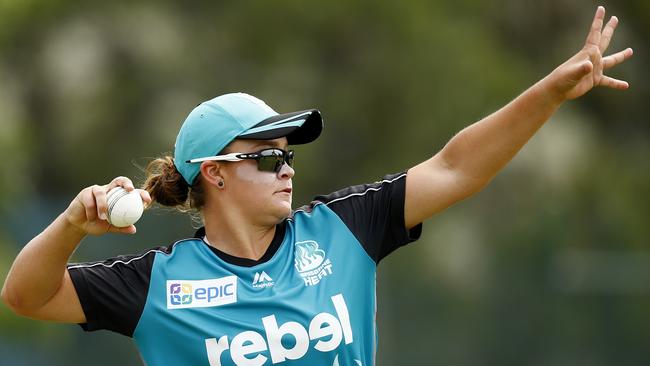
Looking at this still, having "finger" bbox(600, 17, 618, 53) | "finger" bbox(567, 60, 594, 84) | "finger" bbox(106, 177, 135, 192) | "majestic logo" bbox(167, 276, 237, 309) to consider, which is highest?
"finger" bbox(600, 17, 618, 53)

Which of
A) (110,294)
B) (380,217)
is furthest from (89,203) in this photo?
(380,217)

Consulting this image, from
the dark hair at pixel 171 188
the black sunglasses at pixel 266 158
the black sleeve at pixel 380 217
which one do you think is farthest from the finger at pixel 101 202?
the black sleeve at pixel 380 217

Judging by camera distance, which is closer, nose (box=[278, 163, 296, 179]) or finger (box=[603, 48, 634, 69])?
finger (box=[603, 48, 634, 69])

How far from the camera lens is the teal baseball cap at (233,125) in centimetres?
469

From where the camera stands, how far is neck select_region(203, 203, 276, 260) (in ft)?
15.7

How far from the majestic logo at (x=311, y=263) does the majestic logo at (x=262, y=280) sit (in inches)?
4.5

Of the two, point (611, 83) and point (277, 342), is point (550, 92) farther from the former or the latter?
point (277, 342)

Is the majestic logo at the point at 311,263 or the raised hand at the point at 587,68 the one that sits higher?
the raised hand at the point at 587,68

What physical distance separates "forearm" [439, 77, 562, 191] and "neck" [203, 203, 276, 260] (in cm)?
75

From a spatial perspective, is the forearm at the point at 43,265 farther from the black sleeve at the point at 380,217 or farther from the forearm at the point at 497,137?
the forearm at the point at 497,137

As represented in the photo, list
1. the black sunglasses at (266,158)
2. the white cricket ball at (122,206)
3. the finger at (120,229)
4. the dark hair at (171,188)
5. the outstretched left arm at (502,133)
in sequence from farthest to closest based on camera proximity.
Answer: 1. the dark hair at (171,188)
2. the black sunglasses at (266,158)
3. the outstretched left arm at (502,133)
4. the finger at (120,229)
5. the white cricket ball at (122,206)

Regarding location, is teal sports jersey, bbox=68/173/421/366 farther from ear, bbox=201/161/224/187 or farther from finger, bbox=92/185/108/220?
finger, bbox=92/185/108/220

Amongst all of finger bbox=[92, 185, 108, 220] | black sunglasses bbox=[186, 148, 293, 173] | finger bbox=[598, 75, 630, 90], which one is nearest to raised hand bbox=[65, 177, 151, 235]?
finger bbox=[92, 185, 108, 220]

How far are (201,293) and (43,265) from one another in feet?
1.95
